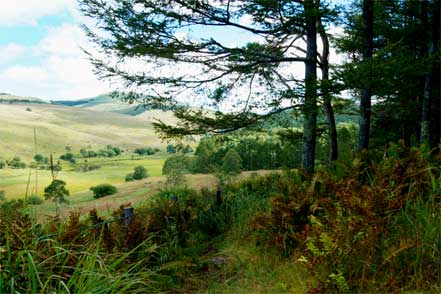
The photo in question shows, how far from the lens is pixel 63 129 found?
89.0 meters

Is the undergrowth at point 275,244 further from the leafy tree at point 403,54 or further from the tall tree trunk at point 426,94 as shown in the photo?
the tall tree trunk at point 426,94

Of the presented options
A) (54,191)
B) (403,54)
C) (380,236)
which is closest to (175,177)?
(403,54)

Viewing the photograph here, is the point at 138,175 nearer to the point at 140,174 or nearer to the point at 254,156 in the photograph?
the point at 140,174

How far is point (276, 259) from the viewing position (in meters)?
3.89

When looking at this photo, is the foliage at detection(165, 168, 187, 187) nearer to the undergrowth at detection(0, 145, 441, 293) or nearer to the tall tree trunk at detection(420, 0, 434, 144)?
the tall tree trunk at detection(420, 0, 434, 144)

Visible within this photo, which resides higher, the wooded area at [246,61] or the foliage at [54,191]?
the wooded area at [246,61]

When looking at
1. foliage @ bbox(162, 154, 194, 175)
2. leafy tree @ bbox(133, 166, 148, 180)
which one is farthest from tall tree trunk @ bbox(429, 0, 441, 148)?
leafy tree @ bbox(133, 166, 148, 180)

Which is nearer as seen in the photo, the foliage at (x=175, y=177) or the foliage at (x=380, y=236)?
the foliage at (x=380, y=236)

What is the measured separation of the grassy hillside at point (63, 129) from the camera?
72769 mm

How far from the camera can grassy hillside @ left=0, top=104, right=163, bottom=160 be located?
72.8 m

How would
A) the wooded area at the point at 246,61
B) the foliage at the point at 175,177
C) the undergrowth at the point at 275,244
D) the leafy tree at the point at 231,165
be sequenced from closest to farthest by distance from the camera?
the undergrowth at the point at 275,244 → the wooded area at the point at 246,61 → the leafy tree at the point at 231,165 → the foliage at the point at 175,177

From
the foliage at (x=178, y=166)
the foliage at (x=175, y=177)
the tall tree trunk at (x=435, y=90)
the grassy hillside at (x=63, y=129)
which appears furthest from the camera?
the grassy hillside at (x=63, y=129)

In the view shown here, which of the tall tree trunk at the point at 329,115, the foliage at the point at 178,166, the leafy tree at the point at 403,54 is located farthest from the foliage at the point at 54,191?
the foliage at the point at 178,166

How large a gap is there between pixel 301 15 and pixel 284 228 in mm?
4031
